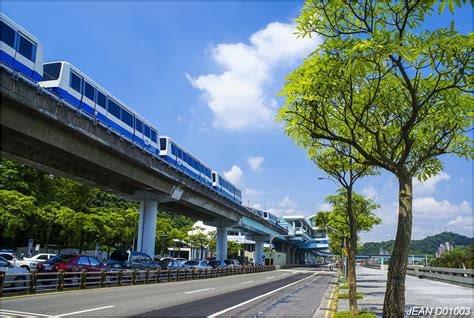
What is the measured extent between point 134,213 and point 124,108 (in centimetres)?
3547

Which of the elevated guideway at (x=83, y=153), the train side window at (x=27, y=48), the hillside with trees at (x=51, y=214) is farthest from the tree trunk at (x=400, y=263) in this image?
the hillside with trees at (x=51, y=214)

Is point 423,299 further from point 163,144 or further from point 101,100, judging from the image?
point 163,144

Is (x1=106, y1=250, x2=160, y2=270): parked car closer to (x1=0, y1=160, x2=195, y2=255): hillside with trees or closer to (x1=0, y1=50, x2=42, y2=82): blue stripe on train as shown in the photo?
(x1=0, y1=160, x2=195, y2=255): hillside with trees

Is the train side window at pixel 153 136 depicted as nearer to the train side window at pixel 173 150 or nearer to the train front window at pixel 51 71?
the train side window at pixel 173 150

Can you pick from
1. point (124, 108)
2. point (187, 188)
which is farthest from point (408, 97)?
point (187, 188)

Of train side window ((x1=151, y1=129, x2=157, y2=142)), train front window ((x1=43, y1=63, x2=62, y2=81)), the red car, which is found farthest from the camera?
train side window ((x1=151, y1=129, x2=157, y2=142))

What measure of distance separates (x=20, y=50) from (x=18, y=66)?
82 cm

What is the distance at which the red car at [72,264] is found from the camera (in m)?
22.7

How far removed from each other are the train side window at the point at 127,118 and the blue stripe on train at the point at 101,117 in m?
0.71

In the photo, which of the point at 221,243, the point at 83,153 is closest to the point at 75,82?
the point at 83,153

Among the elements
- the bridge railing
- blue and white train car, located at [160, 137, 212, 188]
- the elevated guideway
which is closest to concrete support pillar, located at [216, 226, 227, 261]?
blue and white train car, located at [160, 137, 212, 188]

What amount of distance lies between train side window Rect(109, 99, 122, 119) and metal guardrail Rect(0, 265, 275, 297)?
11417 millimetres

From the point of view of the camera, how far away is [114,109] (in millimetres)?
29109

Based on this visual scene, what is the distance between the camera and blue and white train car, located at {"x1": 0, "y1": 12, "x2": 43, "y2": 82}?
62.1 feet
